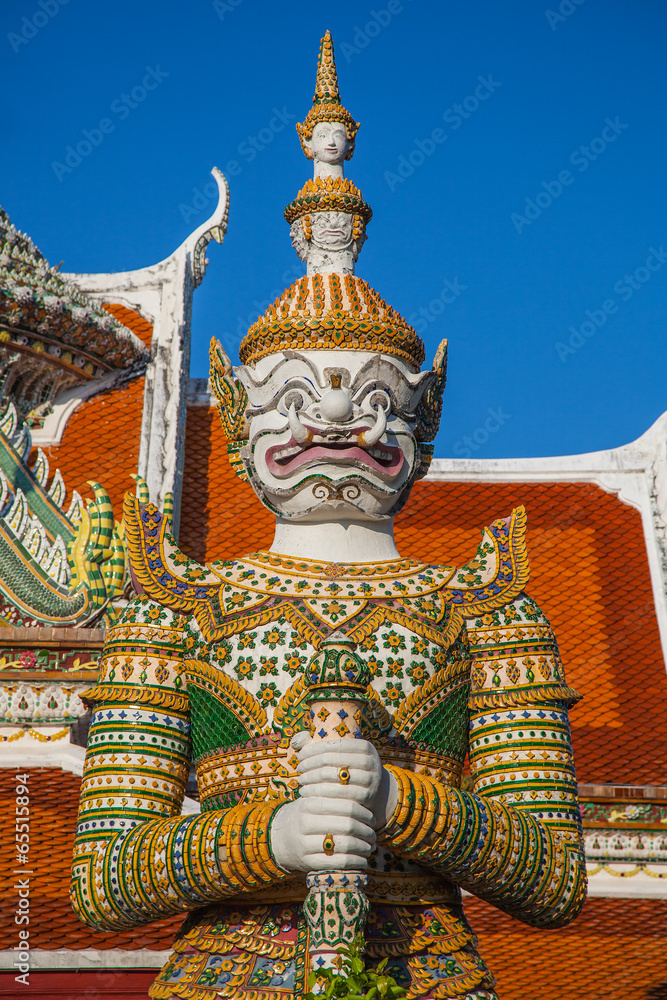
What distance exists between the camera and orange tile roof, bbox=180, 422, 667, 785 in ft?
27.2

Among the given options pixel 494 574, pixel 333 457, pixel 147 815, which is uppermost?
pixel 333 457

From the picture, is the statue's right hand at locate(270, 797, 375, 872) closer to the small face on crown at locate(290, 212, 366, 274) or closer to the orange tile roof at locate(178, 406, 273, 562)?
the small face on crown at locate(290, 212, 366, 274)

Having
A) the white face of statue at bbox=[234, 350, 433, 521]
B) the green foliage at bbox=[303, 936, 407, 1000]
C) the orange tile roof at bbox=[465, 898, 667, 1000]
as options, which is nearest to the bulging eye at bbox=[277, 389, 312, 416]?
the white face of statue at bbox=[234, 350, 433, 521]

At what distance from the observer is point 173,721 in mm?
4082

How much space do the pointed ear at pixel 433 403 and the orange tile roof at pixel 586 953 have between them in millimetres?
3103

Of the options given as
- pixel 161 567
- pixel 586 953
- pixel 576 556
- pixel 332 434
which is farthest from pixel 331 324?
pixel 576 556

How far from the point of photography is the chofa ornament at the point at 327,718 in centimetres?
349

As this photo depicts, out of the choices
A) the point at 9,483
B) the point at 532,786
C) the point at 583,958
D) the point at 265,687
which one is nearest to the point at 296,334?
the point at 265,687

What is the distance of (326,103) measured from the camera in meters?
5.36

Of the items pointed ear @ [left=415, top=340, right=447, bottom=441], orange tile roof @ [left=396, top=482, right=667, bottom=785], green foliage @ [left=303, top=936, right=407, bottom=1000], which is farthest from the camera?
orange tile roof @ [left=396, top=482, right=667, bottom=785]

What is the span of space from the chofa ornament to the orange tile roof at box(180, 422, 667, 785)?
407 centimetres

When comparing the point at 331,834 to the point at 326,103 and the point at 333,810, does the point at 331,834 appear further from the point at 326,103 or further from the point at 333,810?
the point at 326,103

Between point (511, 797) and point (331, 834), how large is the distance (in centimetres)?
91

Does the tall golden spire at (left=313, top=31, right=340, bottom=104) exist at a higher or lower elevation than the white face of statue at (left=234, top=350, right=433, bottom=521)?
higher
